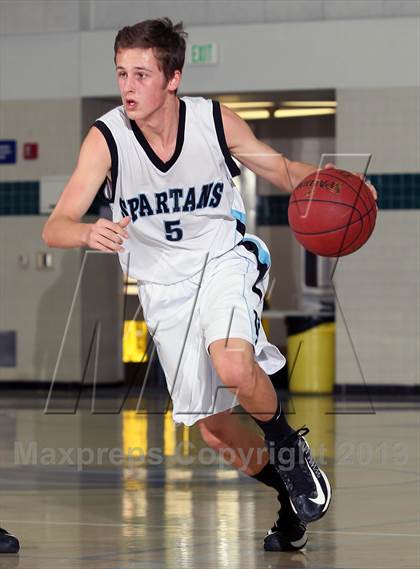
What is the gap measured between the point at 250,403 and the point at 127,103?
1.03 m

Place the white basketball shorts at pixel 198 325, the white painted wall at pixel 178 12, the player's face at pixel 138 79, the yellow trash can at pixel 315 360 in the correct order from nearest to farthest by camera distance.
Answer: the player's face at pixel 138 79 < the white basketball shorts at pixel 198 325 < the white painted wall at pixel 178 12 < the yellow trash can at pixel 315 360

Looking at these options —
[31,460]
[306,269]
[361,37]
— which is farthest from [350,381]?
[31,460]

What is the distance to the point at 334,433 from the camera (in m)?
7.81

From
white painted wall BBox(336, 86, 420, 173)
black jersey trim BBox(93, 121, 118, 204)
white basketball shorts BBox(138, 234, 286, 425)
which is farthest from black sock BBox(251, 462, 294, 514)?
white painted wall BBox(336, 86, 420, 173)

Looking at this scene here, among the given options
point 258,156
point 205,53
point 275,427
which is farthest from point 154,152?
point 205,53

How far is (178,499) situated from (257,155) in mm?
1702

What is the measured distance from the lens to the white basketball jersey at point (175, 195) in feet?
13.6

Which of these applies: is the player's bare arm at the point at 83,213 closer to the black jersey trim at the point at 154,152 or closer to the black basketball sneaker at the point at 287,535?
the black jersey trim at the point at 154,152

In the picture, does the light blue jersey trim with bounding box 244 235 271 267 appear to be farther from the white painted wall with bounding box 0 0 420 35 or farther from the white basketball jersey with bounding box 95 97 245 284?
the white painted wall with bounding box 0 0 420 35

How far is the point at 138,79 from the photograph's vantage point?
4.07m

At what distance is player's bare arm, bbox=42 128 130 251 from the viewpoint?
3.49 meters

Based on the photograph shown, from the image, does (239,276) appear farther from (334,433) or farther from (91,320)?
(91,320)

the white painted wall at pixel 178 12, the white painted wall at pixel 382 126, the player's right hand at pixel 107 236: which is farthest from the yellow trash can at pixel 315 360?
the player's right hand at pixel 107 236

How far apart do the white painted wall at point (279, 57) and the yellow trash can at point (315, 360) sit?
2144 millimetres
